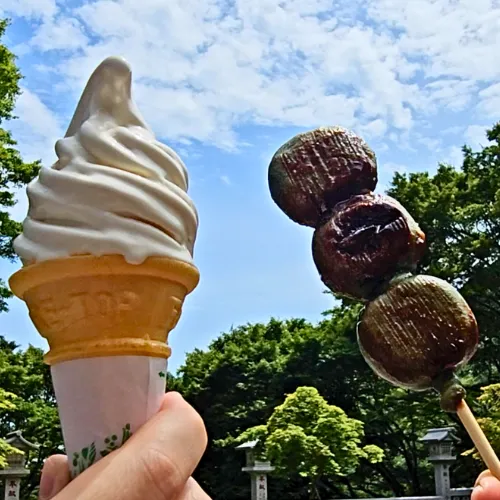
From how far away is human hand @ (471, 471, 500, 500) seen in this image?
1724mm

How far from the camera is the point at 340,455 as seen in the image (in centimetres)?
1468

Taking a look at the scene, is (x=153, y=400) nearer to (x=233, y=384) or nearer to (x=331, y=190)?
(x=331, y=190)

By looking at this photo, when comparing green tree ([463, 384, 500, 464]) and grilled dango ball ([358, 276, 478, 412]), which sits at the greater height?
green tree ([463, 384, 500, 464])

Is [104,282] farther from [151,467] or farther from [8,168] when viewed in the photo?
[8,168]

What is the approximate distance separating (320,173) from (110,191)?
2.15 ft

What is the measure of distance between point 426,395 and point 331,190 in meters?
15.5

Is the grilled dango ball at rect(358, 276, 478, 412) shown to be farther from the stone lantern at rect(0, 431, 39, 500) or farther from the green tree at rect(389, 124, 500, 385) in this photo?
the green tree at rect(389, 124, 500, 385)

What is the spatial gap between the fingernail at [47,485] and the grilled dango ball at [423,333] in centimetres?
92

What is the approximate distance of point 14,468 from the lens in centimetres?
1289

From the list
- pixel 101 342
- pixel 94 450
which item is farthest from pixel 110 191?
pixel 94 450

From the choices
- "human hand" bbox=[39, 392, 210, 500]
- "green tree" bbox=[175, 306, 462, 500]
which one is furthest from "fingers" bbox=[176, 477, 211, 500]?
"green tree" bbox=[175, 306, 462, 500]

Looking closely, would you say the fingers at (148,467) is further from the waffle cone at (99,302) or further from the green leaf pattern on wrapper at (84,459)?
the waffle cone at (99,302)

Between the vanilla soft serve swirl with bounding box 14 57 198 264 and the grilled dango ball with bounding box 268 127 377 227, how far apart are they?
0.33 m

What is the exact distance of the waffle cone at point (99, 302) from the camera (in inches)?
68.3
